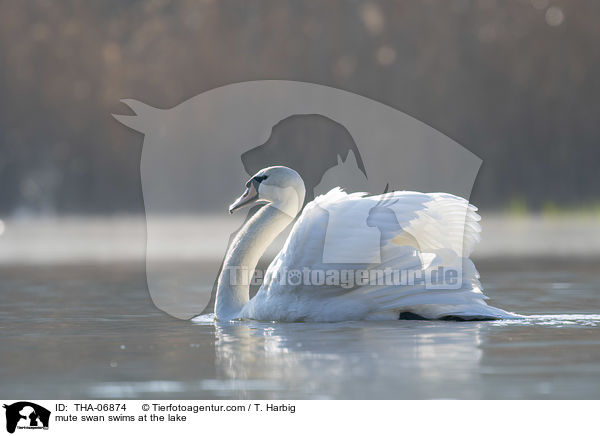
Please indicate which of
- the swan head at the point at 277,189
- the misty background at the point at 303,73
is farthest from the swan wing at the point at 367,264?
the misty background at the point at 303,73

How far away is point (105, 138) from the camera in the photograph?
229 feet

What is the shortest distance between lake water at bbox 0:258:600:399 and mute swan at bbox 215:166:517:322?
5.7 inches

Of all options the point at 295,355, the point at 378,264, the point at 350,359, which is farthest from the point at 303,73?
the point at 350,359

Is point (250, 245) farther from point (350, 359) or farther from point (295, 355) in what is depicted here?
point (350, 359)

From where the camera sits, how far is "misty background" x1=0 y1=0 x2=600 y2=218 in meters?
65.1

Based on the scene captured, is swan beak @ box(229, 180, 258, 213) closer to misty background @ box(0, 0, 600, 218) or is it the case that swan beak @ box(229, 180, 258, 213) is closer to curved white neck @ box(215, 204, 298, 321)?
curved white neck @ box(215, 204, 298, 321)

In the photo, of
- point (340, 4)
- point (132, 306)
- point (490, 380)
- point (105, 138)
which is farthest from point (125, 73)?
point (490, 380)

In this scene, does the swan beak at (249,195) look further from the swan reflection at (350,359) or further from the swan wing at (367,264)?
the swan reflection at (350,359)

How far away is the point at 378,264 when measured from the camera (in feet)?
31.8

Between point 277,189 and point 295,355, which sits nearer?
point 295,355

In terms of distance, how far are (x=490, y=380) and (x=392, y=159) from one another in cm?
5134

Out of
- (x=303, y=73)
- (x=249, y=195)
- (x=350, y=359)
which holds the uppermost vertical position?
(x=303, y=73)

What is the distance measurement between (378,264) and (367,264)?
Result: 0.11 metres

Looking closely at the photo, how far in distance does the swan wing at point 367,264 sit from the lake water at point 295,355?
0.16 metres
